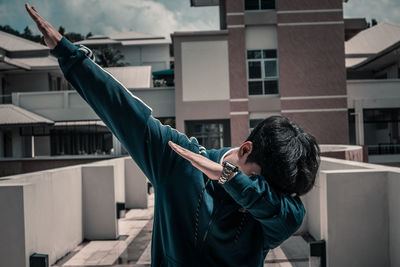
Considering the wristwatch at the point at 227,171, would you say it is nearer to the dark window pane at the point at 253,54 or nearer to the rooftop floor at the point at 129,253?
the rooftop floor at the point at 129,253

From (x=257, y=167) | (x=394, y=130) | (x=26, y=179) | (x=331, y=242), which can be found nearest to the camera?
(x=257, y=167)

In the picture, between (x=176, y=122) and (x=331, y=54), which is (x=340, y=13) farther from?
(x=176, y=122)

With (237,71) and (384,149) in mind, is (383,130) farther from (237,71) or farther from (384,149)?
(237,71)

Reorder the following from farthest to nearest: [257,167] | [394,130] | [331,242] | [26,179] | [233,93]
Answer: [394,130], [233,93], [26,179], [331,242], [257,167]

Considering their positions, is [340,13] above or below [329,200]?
above

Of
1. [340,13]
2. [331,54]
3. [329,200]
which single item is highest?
[340,13]

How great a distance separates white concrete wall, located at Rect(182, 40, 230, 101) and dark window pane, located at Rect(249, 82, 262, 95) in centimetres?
138

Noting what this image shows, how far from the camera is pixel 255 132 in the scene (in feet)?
3.73

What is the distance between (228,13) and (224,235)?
2330cm

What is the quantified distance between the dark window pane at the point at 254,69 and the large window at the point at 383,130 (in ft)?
22.4

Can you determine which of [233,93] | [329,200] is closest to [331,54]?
[233,93]

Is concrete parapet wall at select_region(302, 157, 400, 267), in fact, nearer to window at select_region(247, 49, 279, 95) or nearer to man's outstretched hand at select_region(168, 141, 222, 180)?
man's outstretched hand at select_region(168, 141, 222, 180)

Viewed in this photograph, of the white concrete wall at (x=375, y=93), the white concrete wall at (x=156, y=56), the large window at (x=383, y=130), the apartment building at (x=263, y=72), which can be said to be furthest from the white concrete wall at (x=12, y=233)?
the white concrete wall at (x=156, y=56)

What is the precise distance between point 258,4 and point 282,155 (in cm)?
2397
